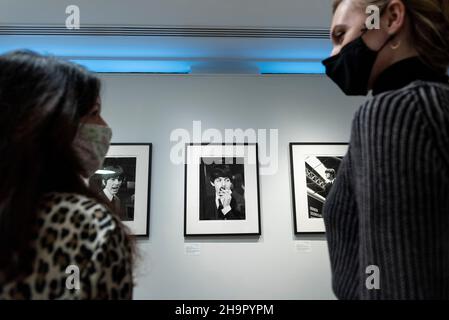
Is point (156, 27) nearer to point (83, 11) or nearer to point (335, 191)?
point (83, 11)

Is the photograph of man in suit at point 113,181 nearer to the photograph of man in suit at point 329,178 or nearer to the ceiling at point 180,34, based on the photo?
the ceiling at point 180,34

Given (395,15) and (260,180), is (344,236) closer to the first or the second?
(395,15)

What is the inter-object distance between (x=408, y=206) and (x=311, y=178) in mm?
Answer: 1833

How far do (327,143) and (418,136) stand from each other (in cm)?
191

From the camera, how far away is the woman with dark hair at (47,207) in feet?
1.80

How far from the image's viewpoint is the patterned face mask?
0.85 meters

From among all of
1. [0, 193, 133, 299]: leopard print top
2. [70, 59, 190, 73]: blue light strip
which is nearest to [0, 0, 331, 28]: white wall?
[70, 59, 190, 73]: blue light strip

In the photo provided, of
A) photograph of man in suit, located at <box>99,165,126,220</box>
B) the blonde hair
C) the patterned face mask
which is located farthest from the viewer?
photograph of man in suit, located at <box>99,165,126,220</box>

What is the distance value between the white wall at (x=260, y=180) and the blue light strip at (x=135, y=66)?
11cm

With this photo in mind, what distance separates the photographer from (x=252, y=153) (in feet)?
7.71

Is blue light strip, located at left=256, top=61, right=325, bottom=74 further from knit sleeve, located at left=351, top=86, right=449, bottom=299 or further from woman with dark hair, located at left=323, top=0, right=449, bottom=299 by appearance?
knit sleeve, located at left=351, top=86, right=449, bottom=299

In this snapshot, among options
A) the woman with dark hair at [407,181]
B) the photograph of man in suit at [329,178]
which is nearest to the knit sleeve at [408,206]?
the woman with dark hair at [407,181]

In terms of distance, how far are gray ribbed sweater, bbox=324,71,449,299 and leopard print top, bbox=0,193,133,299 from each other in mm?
475

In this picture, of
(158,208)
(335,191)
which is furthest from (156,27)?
(335,191)
